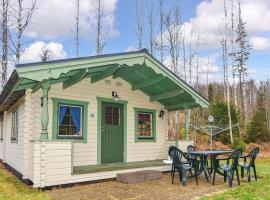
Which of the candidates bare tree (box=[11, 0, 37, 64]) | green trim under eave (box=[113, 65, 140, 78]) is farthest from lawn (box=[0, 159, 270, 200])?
bare tree (box=[11, 0, 37, 64])

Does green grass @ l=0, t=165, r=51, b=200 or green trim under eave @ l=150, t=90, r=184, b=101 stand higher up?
green trim under eave @ l=150, t=90, r=184, b=101

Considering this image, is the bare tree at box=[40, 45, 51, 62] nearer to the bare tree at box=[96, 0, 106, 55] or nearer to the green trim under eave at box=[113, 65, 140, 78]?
the bare tree at box=[96, 0, 106, 55]

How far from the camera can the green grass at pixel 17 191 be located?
495 cm

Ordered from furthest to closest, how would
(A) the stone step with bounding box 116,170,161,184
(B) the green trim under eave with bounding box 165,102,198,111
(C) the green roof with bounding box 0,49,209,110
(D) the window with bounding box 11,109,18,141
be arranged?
1. (B) the green trim under eave with bounding box 165,102,198,111
2. (D) the window with bounding box 11,109,18,141
3. (A) the stone step with bounding box 116,170,161,184
4. (C) the green roof with bounding box 0,49,209,110

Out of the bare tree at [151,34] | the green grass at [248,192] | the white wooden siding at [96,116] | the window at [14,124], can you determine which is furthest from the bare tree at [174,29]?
the green grass at [248,192]

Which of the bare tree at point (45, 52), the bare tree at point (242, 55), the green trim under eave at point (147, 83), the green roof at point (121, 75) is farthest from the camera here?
the bare tree at point (242, 55)

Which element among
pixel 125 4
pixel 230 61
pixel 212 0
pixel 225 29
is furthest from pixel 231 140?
pixel 125 4

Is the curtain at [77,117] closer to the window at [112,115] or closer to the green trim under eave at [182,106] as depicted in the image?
the window at [112,115]

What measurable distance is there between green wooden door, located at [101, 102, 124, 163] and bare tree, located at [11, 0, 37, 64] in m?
9.23

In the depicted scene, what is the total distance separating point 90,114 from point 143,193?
3.00m

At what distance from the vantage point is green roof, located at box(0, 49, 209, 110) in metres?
5.23

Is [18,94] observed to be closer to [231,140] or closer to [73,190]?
[73,190]

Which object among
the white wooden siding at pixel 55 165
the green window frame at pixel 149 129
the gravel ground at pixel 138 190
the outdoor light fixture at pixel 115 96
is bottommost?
the gravel ground at pixel 138 190

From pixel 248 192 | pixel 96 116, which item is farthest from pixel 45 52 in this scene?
pixel 248 192
